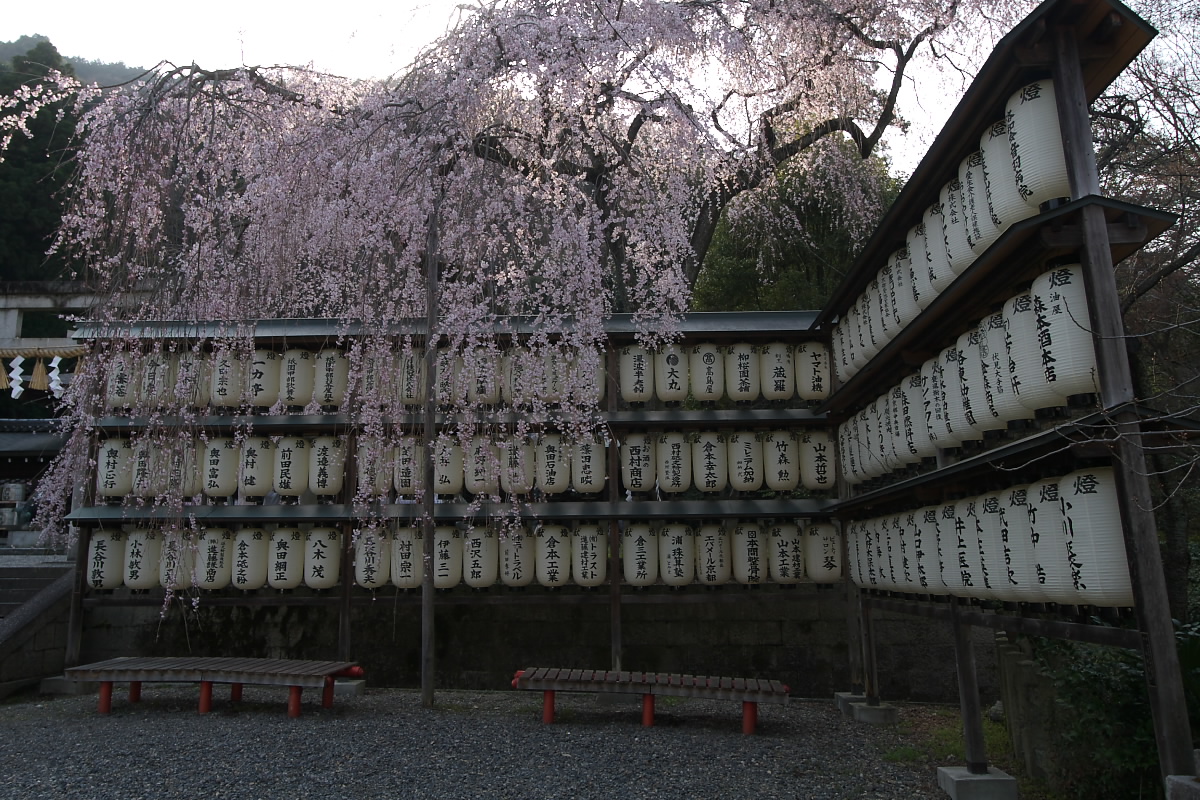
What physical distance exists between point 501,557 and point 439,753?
9.26 feet

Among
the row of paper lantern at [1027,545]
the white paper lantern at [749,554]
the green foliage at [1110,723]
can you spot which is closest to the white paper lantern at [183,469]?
the white paper lantern at [749,554]

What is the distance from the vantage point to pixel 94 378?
8414 mm

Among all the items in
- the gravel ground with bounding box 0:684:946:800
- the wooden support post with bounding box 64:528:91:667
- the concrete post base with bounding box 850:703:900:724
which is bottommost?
the concrete post base with bounding box 850:703:900:724

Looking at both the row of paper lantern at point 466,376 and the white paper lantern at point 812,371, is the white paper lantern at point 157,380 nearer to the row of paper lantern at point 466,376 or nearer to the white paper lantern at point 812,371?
the row of paper lantern at point 466,376

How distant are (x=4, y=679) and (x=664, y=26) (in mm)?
9098

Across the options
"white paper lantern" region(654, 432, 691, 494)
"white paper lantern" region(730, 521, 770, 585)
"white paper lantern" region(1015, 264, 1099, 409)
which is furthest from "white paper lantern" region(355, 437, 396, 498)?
"white paper lantern" region(1015, 264, 1099, 409)

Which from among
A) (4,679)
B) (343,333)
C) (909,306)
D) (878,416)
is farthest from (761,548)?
(4,679)

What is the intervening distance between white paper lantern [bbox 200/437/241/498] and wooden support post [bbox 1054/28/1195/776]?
8019 millimetres

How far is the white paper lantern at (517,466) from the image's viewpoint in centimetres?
823

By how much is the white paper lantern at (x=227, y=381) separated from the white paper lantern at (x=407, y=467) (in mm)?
1914

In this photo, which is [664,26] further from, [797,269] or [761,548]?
[797,269]

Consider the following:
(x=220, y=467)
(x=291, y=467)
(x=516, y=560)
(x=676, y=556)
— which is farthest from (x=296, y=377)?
(x=676, y=556)

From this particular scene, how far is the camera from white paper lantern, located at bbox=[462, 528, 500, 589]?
837 centimetres

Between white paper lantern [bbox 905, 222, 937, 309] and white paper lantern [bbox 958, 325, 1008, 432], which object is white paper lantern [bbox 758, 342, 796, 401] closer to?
white paper lantern [bbox 905, 222, 937, 309]
